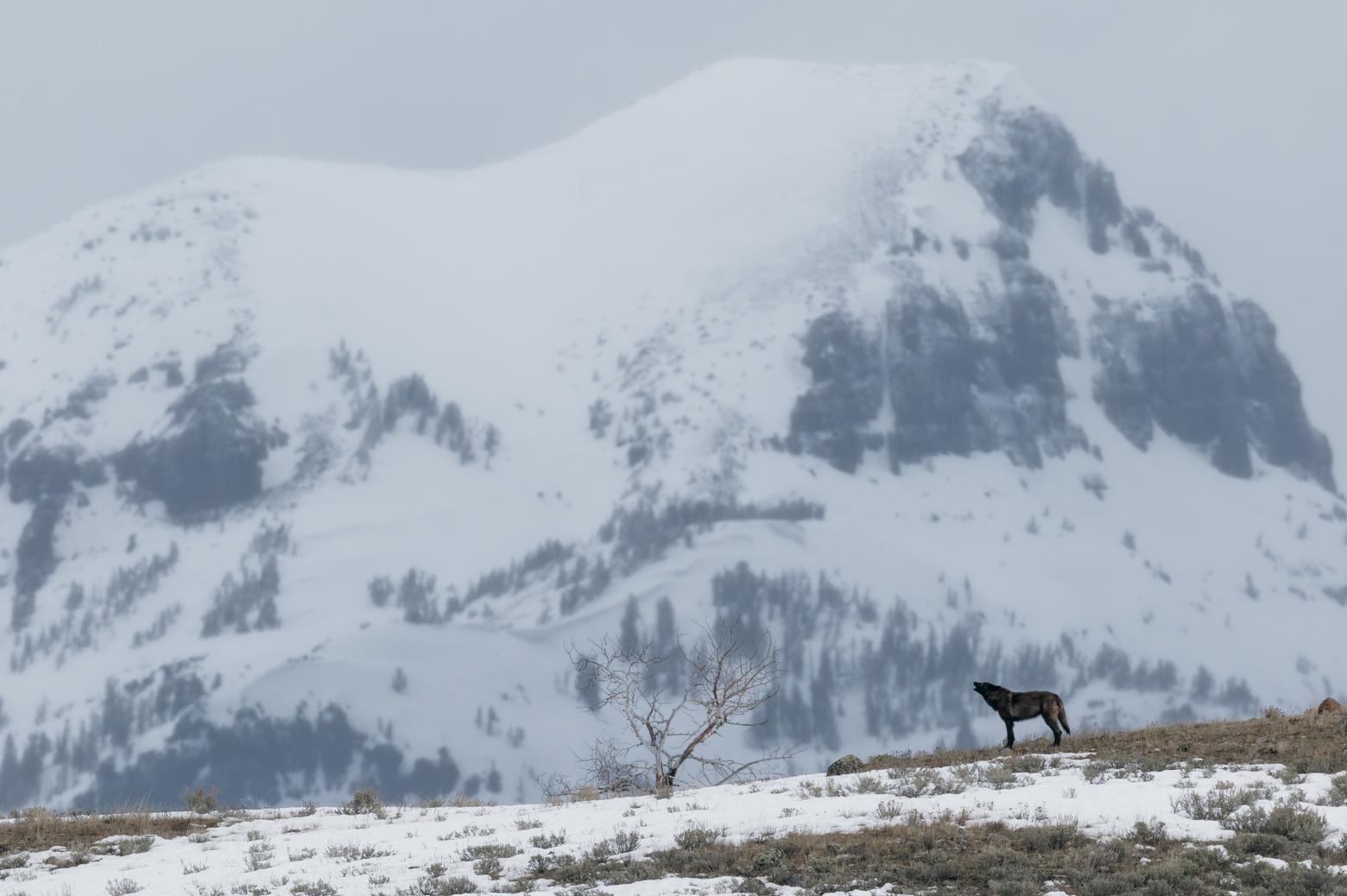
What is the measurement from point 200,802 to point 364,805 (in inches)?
139

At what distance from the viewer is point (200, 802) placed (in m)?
29.1

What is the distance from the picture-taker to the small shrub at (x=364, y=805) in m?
27.6

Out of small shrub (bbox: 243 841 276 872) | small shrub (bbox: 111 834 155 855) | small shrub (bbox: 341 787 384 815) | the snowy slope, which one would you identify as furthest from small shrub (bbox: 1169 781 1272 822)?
small shrub (bbox: 111 834 155 855)

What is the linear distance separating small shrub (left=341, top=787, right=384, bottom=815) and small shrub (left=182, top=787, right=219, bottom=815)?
2749mm

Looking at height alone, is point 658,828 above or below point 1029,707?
below

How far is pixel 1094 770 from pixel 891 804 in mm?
3882

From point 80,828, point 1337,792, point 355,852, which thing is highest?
point 80,828

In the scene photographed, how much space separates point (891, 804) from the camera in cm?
2125

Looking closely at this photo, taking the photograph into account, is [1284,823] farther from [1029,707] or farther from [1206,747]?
[1029,707]

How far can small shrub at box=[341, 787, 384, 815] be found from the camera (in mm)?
27609

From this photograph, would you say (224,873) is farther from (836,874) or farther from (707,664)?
(707,664)

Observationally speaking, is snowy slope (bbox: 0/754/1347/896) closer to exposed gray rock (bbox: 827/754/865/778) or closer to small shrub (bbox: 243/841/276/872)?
small shrub (bbox: 243/841/276/872)

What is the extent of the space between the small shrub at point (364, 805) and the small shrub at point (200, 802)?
2.75 meters

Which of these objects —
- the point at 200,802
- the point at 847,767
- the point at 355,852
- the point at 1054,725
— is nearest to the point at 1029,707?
the point at 1054,725
